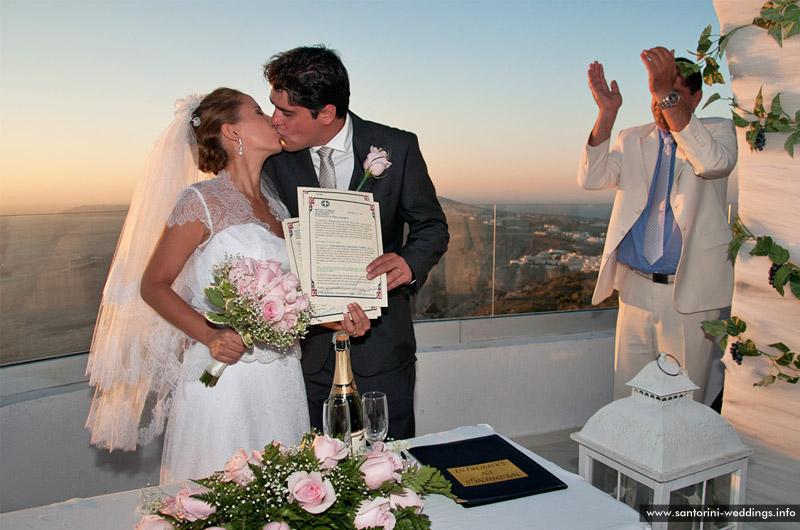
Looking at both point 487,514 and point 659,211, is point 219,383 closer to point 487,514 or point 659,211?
point 487,514

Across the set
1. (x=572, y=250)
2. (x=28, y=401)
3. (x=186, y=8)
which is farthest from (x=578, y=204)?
(x=28, y=401)

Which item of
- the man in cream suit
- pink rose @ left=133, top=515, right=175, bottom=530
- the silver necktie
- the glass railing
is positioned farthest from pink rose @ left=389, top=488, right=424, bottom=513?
the glass railing

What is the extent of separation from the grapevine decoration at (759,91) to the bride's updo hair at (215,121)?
6.16 feet

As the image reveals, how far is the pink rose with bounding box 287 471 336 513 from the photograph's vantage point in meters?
0.98

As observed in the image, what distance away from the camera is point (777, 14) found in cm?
223

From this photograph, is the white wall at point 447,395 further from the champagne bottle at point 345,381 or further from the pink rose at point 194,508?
the pink rose at point 194,508

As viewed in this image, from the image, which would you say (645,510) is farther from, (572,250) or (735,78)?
(572,250)

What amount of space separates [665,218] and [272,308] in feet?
7.78

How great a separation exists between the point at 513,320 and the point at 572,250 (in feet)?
2.83

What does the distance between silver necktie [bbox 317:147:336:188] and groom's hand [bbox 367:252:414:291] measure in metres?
0.44

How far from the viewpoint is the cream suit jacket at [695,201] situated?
2.81 meters

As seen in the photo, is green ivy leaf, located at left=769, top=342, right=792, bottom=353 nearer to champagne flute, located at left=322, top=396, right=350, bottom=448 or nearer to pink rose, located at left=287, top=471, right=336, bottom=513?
champagne flute, located at left=322, top=396, right=350, bottom=448

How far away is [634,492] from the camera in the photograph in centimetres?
177

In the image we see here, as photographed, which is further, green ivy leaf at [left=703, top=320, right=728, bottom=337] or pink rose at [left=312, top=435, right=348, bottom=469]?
green ivy leaf at [left=703, top=320, right=728, bottom=337]
